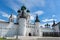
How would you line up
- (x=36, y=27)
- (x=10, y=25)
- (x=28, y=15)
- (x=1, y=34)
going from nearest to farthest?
(x=1, y=34)
(x=10, y=25)
(x=36, y=27)
(x=28, y=15)

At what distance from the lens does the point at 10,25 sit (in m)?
42.6

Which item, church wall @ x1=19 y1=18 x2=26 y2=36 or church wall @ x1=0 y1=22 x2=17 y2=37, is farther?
church wall @ x1=19 y1=18 x2=26 y2=36

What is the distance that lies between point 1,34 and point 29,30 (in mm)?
11287

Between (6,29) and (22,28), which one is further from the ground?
(22,28)

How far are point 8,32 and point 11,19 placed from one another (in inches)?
242

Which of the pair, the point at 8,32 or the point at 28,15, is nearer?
the point at 8,32

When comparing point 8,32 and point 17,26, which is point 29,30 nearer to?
point 17,26

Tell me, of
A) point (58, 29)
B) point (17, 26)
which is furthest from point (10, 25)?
point (58, 29)

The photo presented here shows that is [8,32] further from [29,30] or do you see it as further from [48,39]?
[48,39]

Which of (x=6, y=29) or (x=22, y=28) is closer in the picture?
(x=6, y=29)

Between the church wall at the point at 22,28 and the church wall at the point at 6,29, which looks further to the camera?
the church wall at the point at 22,28

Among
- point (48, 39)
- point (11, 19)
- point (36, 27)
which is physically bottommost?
point (48, 39)

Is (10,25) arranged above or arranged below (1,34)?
above

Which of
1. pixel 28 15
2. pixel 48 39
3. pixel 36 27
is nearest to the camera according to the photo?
pixel 48 39
